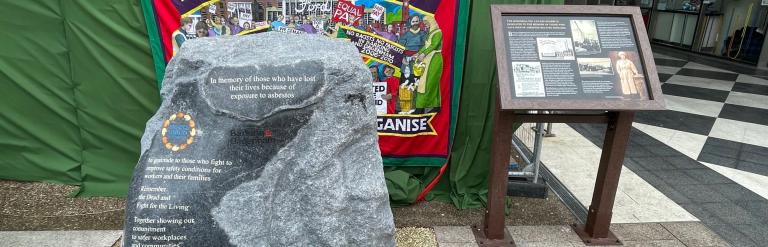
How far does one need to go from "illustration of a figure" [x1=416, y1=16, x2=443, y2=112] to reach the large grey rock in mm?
1326

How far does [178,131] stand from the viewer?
7.29ft

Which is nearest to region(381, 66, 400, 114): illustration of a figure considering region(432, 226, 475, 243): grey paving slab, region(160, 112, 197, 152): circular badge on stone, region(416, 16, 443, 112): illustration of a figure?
region(416, 16, 443, 112): illustration of a figure

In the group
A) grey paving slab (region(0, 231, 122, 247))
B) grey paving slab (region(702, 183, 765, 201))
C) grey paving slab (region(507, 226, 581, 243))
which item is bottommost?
grey paving slab (region(0, 231, 122, 247))

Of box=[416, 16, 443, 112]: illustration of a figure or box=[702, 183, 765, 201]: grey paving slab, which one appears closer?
box=[416, 16, 443, 112]: illustration of a figure

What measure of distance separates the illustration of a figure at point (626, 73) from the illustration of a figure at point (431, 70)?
48.9 inches

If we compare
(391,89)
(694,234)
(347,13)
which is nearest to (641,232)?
(694,234)

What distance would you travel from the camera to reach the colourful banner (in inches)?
139

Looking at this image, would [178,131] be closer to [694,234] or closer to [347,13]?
[347,13]

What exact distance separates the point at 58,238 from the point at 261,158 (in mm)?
2243

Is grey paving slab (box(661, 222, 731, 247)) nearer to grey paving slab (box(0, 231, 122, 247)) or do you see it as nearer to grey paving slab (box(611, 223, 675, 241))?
grey paving slab (box(611, 223, 675, 241))

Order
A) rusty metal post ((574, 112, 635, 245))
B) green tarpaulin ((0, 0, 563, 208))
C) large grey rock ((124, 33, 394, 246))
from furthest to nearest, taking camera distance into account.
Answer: green tarpaulin ((0, 0, 563, 208)) → rusty metal post ((574, 112, 635, 245)) → large grey rock ((124, 33, 394, 246))

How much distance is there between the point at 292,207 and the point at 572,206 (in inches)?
105

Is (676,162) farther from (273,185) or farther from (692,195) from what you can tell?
(273,185)

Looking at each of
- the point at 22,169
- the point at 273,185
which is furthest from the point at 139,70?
the point at 273,185
